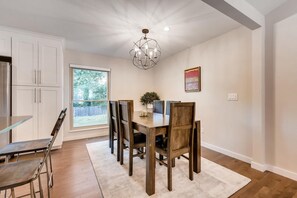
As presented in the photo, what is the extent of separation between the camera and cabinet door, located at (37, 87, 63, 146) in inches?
116

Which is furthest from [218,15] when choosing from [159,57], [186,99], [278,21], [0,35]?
[0,35]

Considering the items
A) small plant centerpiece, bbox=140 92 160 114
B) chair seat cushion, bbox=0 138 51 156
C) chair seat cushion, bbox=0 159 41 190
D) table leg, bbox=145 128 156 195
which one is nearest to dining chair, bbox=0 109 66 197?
chair seat cushion, bbox=0 159 41 190

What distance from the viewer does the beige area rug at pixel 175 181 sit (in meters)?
1.71

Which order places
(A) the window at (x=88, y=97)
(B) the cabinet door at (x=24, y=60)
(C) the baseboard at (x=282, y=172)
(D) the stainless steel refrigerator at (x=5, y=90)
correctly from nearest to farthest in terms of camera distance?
(C) the baseboard at (x=282, y=172) → (D) the stainless steel refrigerator at (x=5, y=90) → (B) the cabinet door at (x=24, y=60) → (A) the window at (x=88, y=97)

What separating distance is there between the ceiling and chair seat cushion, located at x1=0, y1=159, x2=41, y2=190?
6.71 feet

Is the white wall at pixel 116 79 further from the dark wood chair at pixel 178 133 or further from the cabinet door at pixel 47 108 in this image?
the dark wood chair at pixel 178 133

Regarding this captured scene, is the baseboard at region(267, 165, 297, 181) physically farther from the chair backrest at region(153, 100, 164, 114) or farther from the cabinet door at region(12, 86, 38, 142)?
the cabinet door at region(12, 86, 38, 142)

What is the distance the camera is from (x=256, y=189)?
1.78 m

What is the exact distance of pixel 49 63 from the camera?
303 cm

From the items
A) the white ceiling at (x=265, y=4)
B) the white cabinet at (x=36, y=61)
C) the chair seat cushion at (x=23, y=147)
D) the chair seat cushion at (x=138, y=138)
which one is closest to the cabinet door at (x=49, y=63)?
the white cabinet at (x=36, y=61)

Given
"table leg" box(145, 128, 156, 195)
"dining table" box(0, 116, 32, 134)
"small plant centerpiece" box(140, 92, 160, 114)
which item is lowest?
"table leg" box(145, 128, 156, 195)

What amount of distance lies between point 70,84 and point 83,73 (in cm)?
46

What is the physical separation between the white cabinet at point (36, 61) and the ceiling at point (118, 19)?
0.25 meters

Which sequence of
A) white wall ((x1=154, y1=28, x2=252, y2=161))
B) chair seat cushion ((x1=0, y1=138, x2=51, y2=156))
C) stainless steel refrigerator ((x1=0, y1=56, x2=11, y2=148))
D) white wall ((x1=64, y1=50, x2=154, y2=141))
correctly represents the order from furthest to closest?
white wall ((x1=64, y1=50, x2=154, y2=141))
white wall ((x1=154, y1=28, x2=252, y2=161))
stainless steel refrigerator ((x1=0, y1=56, x2=11, y2=148))
chair seat cushion ((x1=0, y1=138, x2=51, y2=156))
